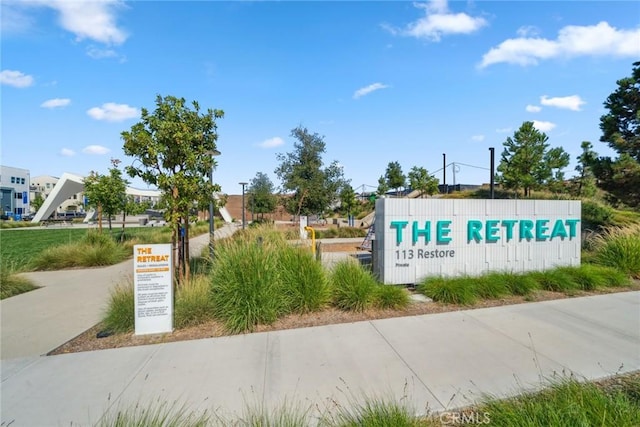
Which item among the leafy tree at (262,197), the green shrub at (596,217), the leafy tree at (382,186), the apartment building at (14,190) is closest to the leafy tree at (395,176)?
the leafy tree at (382,186)

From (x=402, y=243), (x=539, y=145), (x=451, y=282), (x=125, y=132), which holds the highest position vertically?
(x=539, y=145)

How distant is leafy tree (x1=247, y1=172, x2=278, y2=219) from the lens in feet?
121

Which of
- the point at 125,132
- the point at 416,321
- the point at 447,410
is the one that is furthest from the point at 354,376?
the point at 125,132

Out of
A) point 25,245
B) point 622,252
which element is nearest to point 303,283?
point 622,252

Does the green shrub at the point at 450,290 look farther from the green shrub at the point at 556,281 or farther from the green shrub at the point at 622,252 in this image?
the green shrub at the point at 622,252

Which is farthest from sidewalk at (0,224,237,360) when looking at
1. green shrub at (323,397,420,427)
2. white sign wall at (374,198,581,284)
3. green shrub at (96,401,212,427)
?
white sign wall at (374,198,581,284)

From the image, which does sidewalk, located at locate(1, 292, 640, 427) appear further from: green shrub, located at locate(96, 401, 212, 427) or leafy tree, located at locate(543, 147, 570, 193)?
leafy tree, located at locate(543, 147, 570, 193)

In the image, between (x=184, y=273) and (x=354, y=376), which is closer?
(x=354, y=376)

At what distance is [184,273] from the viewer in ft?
22.7

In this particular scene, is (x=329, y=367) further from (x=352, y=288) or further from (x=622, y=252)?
(x=622, y=252)

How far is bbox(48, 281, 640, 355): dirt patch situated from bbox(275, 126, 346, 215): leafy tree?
69.9 feet

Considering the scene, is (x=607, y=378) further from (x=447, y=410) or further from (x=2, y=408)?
(x=2, y=408)

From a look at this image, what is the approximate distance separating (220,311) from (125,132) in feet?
12.9

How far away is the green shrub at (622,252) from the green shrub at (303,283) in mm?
7932
